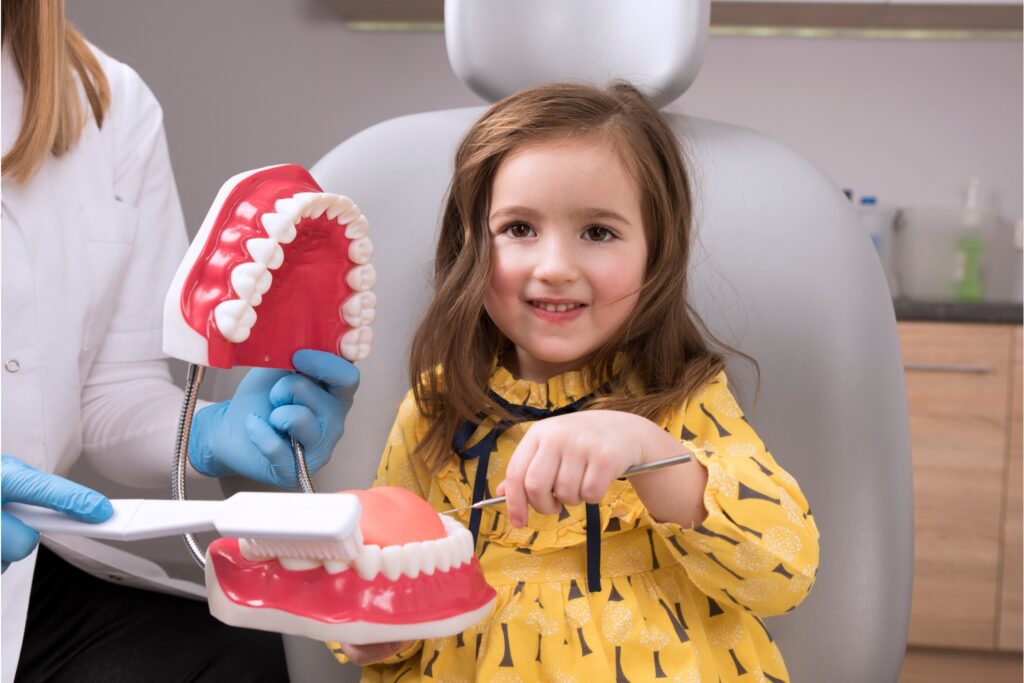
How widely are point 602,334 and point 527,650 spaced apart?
24cm

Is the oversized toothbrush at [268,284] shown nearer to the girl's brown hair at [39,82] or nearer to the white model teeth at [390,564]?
the white model teeth at [390,564]

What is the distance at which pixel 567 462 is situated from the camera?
62 cm

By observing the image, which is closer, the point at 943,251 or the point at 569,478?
the point at 569,478

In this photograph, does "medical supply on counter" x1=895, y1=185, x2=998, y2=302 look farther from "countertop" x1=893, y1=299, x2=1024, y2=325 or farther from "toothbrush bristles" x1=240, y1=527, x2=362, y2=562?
"toothbrush bristles" x1=240, y1=527, x2=362, y2=562

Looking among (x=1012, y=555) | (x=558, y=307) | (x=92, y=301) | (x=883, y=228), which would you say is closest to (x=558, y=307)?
(x=558, y=307)

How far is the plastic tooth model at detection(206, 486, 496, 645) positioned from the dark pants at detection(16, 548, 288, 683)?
384 millimetres

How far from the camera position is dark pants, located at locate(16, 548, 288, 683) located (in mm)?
927

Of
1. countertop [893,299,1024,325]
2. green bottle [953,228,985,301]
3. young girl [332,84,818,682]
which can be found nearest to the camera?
young girl [332,84,818,682]

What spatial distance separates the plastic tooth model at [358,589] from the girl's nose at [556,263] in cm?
22

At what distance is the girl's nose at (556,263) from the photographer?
2.48 ft

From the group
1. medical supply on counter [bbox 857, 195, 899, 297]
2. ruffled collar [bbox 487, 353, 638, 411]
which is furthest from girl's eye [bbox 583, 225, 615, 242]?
medical supply on counter [bbox 857, 195, 899, 297]

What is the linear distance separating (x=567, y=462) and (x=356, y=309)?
0.70ft

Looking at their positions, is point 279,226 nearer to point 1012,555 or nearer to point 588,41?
point 588,41

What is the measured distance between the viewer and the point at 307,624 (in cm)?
58
